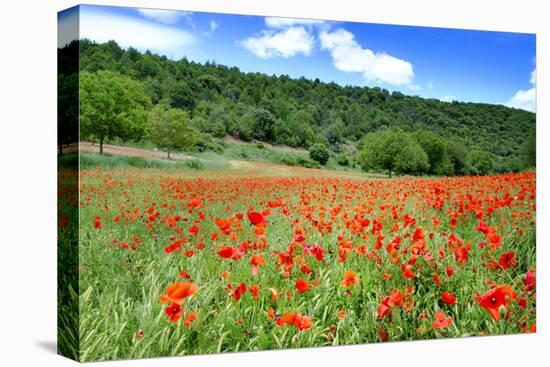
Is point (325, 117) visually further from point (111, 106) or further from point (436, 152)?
point (111, 106)

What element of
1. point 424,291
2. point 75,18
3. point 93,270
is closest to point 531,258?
point 424,291

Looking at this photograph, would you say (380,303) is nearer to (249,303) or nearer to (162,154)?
(249,303)

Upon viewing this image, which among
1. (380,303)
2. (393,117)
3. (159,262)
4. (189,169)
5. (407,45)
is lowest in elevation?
(380,303)

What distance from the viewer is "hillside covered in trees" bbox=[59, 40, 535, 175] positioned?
6.62 metres

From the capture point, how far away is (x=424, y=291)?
23.9 feet

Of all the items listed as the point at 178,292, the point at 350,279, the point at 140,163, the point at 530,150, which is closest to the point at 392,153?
the point at 350,279

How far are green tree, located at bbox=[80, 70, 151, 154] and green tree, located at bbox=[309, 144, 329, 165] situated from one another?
175 centimetres

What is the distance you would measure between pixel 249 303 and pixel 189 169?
130 cm

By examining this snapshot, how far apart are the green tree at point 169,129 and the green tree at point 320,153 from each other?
1.28 metres

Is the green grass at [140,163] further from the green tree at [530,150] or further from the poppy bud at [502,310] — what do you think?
the green tree at [530,150]

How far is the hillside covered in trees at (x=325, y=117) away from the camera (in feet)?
21.7

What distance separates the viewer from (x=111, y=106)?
6355 mm

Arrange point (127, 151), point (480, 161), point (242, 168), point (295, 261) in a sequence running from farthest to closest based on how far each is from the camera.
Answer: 1. point (480, 161)
2. point (242, 168)
3. point (295, 261)
4. point (127, 151)

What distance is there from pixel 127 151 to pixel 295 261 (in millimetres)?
1811
